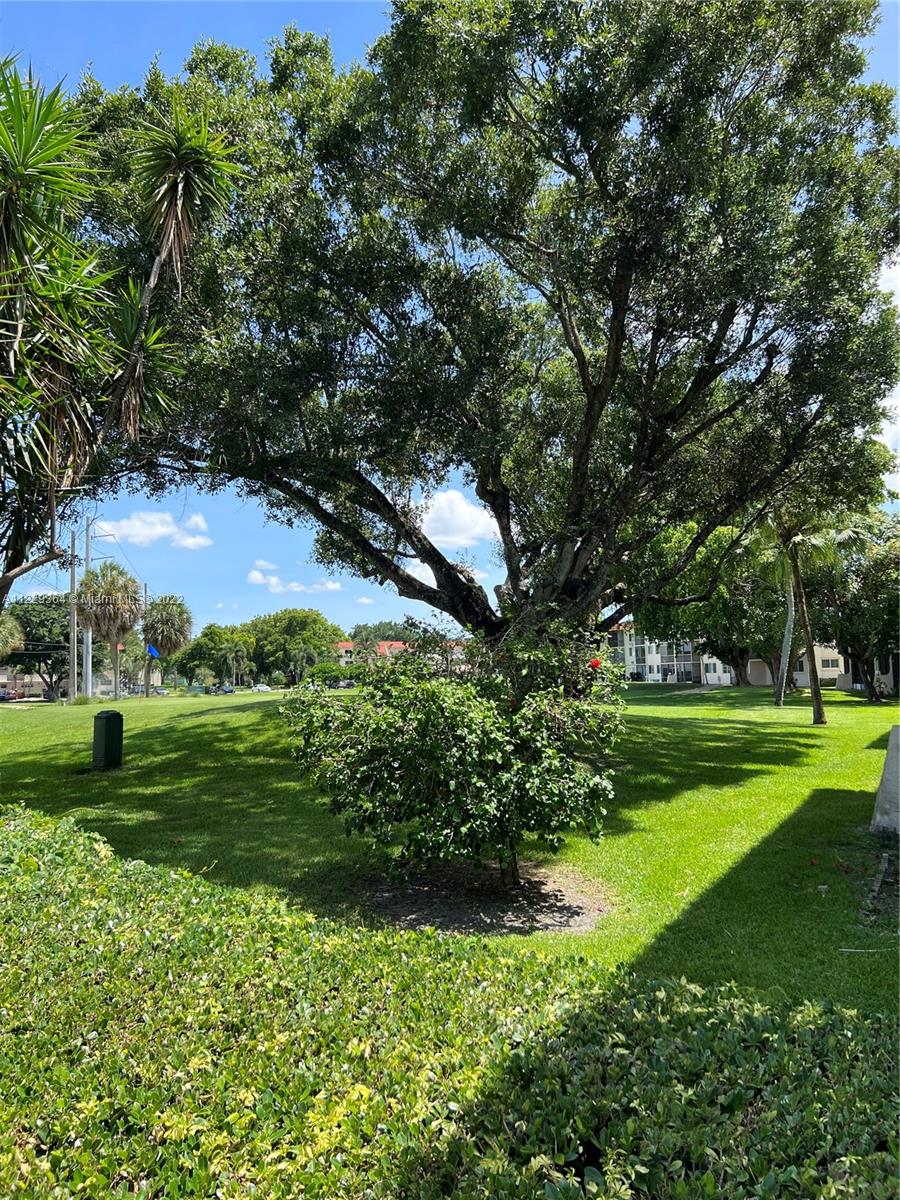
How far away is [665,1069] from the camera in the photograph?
230 cm

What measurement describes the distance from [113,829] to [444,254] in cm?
877

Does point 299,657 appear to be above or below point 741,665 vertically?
above

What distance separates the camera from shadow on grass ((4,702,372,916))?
7.28 metres

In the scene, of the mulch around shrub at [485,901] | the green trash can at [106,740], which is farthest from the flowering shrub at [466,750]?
the green trash can at [106,740]

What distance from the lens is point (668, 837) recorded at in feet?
26.8

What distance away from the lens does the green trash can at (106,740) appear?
13.3 meters

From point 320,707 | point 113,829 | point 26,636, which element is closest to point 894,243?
point 320,707

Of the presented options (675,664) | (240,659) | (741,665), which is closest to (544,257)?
(741,665)

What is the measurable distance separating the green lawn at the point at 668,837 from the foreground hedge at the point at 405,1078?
1638mm

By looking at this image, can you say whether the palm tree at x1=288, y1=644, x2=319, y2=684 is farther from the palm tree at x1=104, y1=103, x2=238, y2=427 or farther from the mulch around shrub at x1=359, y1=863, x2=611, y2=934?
the mulch around shrub at x1=359, y1=863, x2=611, y2=934

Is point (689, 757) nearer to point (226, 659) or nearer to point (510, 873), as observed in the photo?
point (510, 873)

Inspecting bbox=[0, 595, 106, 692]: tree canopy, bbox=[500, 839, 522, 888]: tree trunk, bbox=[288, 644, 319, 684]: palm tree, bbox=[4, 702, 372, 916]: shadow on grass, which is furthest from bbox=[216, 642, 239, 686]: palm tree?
bbox=[500, 839, 522, 888]: tree trunk

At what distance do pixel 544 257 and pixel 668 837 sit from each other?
7.21m

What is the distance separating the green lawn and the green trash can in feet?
1.73
